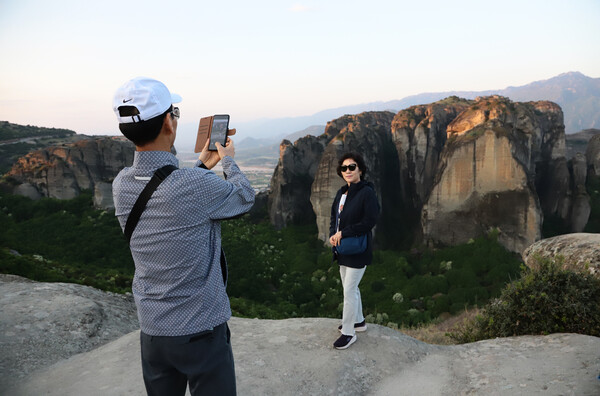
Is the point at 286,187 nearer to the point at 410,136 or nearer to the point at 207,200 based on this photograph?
the point at 410,136

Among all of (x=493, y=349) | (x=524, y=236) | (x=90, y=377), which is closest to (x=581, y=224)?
(x=524, y=236)

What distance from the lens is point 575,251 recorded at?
8.15 meters

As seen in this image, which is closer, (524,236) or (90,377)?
(90,377)

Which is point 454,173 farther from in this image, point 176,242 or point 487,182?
point 176,242

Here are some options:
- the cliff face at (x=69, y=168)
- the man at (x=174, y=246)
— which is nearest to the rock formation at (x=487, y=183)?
the man at (x=174, y=246)

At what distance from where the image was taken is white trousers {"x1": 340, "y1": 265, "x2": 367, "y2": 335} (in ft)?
19.4

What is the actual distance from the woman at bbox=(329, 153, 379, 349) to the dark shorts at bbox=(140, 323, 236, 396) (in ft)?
11.5

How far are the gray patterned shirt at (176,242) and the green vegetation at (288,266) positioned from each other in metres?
12.0

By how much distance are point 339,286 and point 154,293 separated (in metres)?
19.6

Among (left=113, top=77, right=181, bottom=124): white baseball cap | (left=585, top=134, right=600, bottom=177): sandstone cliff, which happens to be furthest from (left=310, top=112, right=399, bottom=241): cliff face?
(left=113, top=77, right=181, bottom=124): white baseball cap

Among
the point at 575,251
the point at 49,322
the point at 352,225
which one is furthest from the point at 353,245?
the point at 49,322

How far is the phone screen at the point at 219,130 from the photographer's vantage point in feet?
9.56

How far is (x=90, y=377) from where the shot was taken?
5867mm

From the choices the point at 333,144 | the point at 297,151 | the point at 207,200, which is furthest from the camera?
the point at 297,151
